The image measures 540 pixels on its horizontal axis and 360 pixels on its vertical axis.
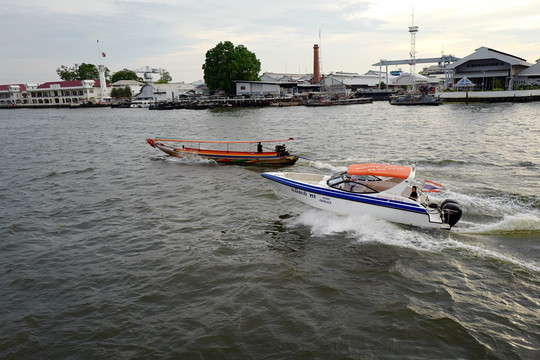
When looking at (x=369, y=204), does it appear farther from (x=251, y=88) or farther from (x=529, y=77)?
(x=529, y=77)

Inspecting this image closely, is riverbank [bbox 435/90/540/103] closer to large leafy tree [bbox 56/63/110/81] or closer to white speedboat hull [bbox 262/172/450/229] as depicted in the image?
white speedboat hull [bbox 262/172/450/229]

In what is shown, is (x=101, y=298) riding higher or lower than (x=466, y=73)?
lower

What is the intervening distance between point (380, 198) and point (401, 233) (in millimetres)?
1555

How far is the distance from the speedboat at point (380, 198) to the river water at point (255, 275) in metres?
0.54

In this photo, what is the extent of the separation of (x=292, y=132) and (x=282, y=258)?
33.4 metres

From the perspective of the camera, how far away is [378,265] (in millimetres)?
11445

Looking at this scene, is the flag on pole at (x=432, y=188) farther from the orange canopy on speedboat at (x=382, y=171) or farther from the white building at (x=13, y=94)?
the white building at (x=13, y=94)

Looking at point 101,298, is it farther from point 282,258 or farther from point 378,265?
point 378,265

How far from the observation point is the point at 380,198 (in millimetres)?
13453

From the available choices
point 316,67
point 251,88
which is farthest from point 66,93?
point 316,67

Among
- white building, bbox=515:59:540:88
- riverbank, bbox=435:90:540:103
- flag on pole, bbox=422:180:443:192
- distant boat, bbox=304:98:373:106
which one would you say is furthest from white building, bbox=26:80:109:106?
flag on pole, bbox=422:180:443:192

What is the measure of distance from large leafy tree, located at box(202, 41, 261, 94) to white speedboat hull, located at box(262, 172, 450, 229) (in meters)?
93.8

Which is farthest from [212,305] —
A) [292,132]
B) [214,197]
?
[292,132]

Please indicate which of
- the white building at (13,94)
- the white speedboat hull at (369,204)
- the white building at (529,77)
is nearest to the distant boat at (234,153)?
the white speedboat hull at (369,204)
